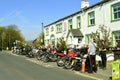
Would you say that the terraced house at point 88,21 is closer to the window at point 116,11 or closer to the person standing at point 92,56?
the window at point 116,11

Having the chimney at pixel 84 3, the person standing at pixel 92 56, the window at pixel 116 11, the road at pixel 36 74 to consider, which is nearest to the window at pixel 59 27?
the chimney at pixel 84 3

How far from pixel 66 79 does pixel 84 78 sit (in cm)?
101

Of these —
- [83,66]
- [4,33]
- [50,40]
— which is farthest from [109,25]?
[4,33]

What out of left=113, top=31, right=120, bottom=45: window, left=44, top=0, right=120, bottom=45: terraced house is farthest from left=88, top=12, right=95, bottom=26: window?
left=113, top=31, right=120, bottom=45: window

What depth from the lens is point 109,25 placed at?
104 feet

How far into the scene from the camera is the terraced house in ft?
101

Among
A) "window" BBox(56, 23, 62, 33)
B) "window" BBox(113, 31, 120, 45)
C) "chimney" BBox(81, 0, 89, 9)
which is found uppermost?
"chimney" BBox(81, 0, 89, 9)

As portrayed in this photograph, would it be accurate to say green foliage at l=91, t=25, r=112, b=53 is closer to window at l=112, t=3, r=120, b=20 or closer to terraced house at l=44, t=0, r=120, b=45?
terraced house at l=44, t=0, r=120, b=45

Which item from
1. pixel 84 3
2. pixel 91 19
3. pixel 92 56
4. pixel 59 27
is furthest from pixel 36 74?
pixel 59 27

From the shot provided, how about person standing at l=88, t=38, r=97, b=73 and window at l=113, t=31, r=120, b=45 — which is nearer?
person standing at l=88, t=38, r=97, b=73

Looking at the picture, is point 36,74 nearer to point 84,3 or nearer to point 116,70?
point 116,70

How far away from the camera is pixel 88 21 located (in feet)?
120

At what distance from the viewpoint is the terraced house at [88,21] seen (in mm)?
30884

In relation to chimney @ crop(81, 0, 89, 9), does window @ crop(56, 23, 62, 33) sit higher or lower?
lower
